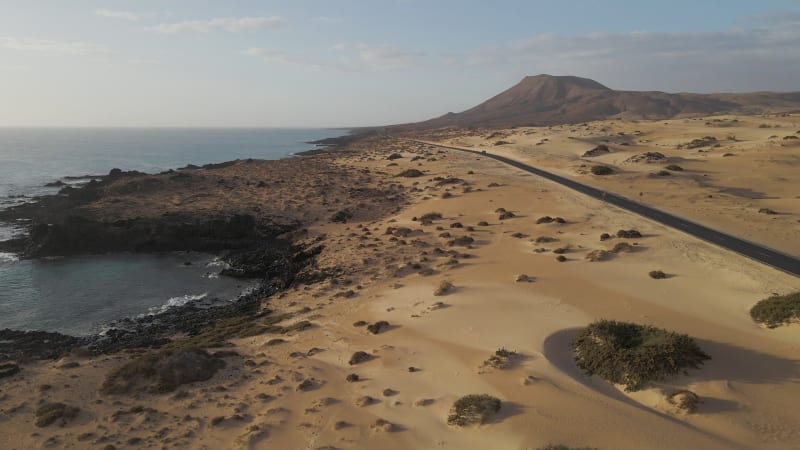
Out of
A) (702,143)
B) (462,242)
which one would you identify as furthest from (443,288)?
(702,143)

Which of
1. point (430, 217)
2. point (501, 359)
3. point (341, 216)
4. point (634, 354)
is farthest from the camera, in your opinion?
point (341, 216)

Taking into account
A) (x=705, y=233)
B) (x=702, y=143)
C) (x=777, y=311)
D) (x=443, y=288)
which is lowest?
(x=443, y=288)

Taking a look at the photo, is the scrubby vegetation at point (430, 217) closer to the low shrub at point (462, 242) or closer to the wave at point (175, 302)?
the low shrub at point (462, 242)

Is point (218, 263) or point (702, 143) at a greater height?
point (702, 143)

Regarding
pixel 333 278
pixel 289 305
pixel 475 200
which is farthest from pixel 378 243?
pixel 475 200

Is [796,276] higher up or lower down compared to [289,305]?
higher up

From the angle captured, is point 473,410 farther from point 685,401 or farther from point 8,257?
point 8,257

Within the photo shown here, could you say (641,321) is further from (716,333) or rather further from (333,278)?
(333,278)

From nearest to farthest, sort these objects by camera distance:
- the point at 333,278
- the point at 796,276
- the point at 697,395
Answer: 1. the point at 697,395
2. the point at 796,276
3. the point at 333,278
